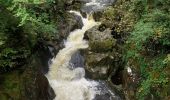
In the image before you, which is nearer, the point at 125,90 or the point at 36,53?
the point at 125,90

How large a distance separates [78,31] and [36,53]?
4.11 m

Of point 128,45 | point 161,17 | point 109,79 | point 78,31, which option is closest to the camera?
point 161,17

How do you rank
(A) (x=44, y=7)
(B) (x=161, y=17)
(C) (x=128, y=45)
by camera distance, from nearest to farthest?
(B) (x=161, y=17), (C) (x=128, y=45), (A) (x=44, y=7)

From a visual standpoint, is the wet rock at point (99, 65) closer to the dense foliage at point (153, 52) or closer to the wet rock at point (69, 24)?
the dense foliage at point (153, 52)

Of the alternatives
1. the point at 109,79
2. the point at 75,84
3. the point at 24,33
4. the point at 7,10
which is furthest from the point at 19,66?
the point at 109,79

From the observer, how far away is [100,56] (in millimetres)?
14133

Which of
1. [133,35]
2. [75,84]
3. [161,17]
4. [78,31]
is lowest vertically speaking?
[75,84]

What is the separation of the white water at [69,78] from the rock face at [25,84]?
0.97 m

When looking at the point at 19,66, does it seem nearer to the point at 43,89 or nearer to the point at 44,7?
the point at 43,89

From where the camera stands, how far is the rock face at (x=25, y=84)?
35.9 feet

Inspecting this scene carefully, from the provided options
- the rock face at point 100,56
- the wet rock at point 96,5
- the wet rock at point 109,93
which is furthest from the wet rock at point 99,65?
the wet rock at point 96,5

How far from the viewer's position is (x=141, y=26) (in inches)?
443

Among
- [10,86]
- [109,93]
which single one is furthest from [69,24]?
[10,86]

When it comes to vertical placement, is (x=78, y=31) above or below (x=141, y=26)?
below
